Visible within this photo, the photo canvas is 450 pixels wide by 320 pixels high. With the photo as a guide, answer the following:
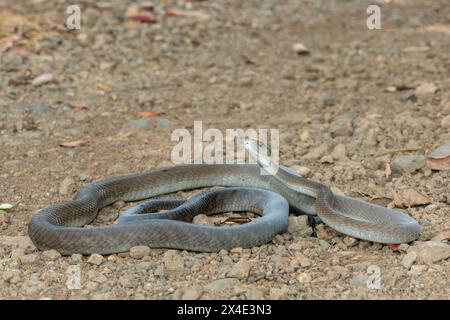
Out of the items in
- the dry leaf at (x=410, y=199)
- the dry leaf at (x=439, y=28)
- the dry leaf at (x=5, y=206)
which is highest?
the dry leaf at (x=439, y=28)

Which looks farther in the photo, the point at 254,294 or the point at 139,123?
the point at 139,123

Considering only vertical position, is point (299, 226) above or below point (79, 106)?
below

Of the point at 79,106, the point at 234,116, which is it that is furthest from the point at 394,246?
the point at 79,106

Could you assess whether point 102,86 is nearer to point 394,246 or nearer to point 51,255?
point 51,255

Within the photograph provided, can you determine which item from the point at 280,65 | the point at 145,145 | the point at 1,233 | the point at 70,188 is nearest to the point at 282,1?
the point at 280,65

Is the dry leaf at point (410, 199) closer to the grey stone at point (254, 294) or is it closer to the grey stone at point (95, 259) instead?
the grey stone at point (254, 294)

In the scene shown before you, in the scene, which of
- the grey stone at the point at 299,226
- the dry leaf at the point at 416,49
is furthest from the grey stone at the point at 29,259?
the dry leaf at the point at 416,49

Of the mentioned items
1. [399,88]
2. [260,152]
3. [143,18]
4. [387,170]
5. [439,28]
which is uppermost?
[143,18]

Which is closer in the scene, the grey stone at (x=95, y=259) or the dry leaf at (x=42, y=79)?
the grey stone at (x=95, y=259)

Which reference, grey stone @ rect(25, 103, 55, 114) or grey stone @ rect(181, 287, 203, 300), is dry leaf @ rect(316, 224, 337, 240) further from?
grey stone @ rect(25, 103, 55, 114)
